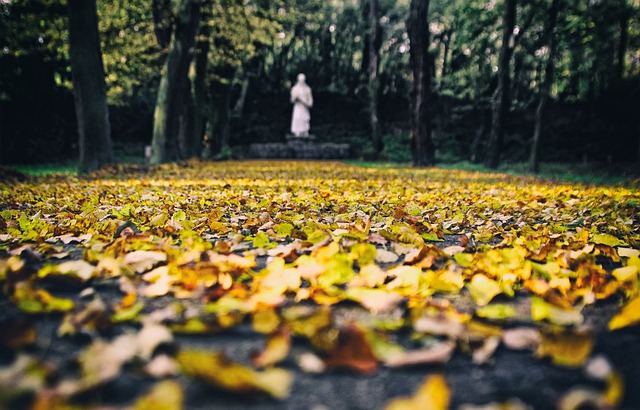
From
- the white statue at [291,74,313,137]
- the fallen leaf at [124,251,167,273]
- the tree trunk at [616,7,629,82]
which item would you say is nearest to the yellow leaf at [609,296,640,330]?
the fallen leaf at [124,251,167,273]

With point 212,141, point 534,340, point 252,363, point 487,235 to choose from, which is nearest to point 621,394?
point 534,340

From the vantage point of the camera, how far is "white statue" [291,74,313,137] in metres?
23.8

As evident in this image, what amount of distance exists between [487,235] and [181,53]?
10.8 m

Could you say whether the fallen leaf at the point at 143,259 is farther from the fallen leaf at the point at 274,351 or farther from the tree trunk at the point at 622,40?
the tree trunk at the point at 622,40

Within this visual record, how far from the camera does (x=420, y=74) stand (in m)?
13.5

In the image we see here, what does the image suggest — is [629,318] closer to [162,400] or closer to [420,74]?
[162,400]

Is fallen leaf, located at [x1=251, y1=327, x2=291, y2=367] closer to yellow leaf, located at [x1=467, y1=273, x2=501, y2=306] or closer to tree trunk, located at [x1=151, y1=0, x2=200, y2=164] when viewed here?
yellow leaf, located at [x1=467, y1=273, x2=501, y2=306]

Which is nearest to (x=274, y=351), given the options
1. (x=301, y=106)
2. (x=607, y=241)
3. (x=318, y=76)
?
(x=607, y=241)

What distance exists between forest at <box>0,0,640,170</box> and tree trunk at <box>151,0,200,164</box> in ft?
0.16

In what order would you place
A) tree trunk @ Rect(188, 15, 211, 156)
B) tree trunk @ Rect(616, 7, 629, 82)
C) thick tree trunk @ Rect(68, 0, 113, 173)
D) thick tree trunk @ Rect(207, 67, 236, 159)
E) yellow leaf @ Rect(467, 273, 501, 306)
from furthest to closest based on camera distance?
thick tree trunk @ Rect(207, 67, 236, 159) → tree trunk @ Rect(616, 7, 629, 82) → tree trunk @ Rect(188, 15, 211, 156) → thick tree trunk @ Rect(68, 0, 113, 173) → yellow leaf @ Rect(467, 273, 501, 306)

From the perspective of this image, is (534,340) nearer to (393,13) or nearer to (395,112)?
(395,112)

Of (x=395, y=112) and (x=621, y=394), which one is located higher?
(x=395, y=112)

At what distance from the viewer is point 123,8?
39.7ft

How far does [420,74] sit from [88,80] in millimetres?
9569
